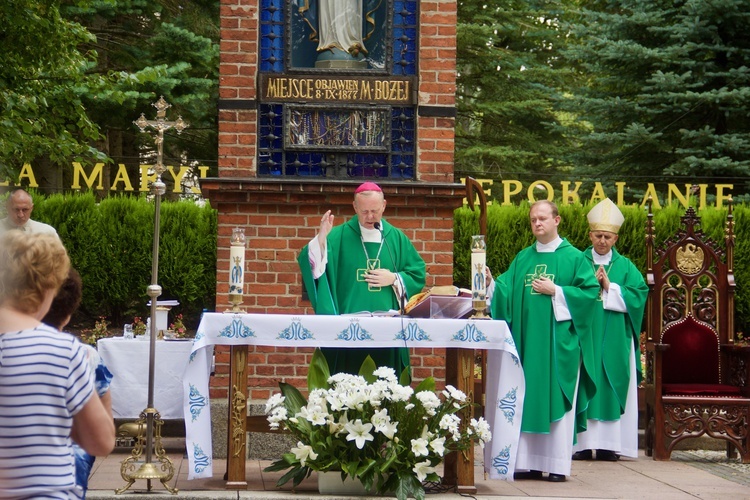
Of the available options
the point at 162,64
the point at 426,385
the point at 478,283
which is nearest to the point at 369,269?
the point at 478,283

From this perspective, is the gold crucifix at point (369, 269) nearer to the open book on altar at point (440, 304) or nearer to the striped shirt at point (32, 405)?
the open book on altar at point (440, 304)

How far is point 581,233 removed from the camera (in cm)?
1371

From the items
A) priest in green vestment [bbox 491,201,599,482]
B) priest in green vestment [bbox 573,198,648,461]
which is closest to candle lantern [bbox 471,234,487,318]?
priest in green vestment [bbox 491,201,599,482]

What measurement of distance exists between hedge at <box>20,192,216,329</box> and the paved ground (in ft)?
16.5

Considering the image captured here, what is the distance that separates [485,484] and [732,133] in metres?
10.8

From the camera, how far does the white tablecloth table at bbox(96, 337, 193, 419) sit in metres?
8.26

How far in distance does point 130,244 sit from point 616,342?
6692mm

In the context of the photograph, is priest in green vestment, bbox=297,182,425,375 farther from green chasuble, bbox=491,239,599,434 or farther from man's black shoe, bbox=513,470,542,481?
man's black shoe, bbox=513,470,542,481

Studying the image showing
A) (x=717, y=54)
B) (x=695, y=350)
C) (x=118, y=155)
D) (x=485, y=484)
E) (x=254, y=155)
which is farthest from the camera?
(x=118, y=155)

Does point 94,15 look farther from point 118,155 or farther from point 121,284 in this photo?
point 121,284

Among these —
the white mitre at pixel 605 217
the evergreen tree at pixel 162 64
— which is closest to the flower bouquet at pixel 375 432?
the white mitre at pixel 605 217

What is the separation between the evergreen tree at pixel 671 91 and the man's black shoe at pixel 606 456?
293 inches

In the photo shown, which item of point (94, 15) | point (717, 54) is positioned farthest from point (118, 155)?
point (717, 54)

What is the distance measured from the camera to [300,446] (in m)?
6.30
